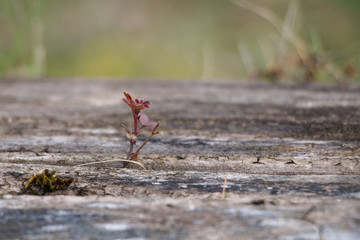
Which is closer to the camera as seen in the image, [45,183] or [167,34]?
[45,183]

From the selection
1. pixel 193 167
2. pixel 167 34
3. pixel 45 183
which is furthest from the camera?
pixel 167 34

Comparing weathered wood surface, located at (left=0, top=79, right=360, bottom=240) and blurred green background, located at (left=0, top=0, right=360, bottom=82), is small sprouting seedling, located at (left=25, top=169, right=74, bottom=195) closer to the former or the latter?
weathered wood surface, located at (left=0, top=79, right=360, bottom=240)

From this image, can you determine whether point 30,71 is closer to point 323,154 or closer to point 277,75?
point 277,75

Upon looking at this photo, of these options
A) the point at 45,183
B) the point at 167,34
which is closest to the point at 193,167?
the point at 45,183

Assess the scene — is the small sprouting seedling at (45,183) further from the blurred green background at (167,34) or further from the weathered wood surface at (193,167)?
the blurred green background at (167,34)

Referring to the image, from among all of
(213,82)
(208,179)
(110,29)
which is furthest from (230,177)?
(110,29)

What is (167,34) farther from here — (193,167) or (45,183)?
(45,183)
